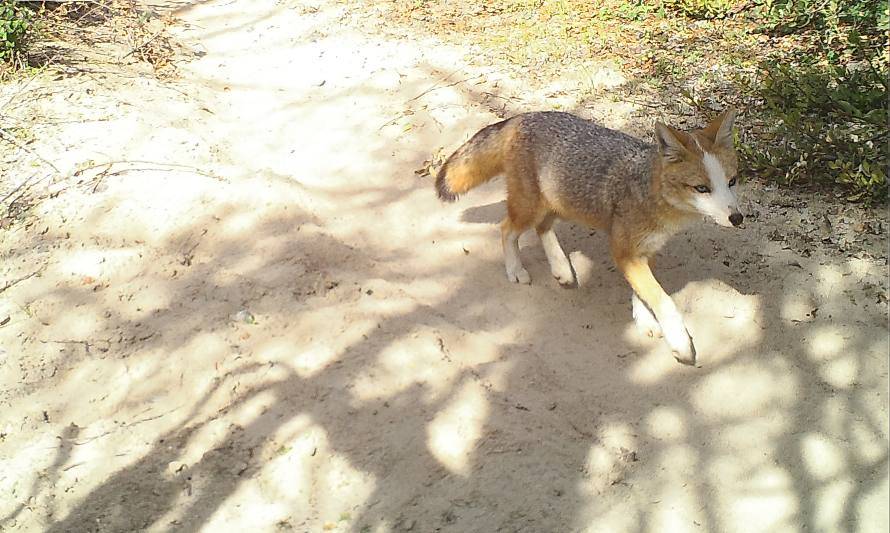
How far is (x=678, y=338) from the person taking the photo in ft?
13.6

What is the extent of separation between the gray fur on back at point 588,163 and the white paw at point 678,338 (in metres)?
0.73

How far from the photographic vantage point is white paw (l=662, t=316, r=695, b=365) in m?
4.13

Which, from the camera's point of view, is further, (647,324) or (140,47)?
(140,47)

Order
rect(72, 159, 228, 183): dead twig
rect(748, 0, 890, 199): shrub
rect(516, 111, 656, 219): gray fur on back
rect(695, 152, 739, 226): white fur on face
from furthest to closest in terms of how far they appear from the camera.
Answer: rect(72, 159, 228, 183): dead twig < rect(748, 0, 890, 199): shrub < rect(516, 111, 656, 219): gray fur on back < rect(695, 152, 739, 226): white fur on face

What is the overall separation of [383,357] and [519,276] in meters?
1.33

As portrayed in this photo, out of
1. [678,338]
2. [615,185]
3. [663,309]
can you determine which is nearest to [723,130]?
[615,185]

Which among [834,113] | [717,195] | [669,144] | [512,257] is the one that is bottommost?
[512,257]

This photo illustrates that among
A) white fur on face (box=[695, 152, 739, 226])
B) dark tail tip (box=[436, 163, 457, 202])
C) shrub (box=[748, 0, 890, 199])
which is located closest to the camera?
white fur on face (box=[695, 152, 739, 226])

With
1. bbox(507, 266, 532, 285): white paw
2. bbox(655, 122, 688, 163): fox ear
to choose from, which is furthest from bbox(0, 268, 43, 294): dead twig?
bbox(655, 122, 688, 163): fox ear

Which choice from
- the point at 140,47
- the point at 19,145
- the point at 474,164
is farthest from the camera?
the point at 140,47

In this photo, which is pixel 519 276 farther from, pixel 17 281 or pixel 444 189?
pixel 17 281

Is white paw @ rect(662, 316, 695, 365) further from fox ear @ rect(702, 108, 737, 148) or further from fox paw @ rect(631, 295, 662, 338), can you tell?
fox ear @ rect(702, 108, 737, 148)

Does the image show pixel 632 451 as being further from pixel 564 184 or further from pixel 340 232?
pixel 340 232

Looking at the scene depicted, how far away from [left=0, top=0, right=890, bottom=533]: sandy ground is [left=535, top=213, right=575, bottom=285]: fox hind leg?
11cm
